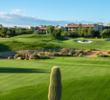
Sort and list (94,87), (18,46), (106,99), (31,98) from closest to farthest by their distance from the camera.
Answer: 1. (31,98)
2. (106,99)
3. (94,87)
4. (18,46)

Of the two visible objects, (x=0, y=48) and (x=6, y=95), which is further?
(x=0, y=48)

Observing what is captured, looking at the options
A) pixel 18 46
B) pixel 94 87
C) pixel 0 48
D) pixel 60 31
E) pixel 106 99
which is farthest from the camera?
pixel 60 31

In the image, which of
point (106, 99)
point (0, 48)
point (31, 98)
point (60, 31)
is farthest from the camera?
point (60, 31)

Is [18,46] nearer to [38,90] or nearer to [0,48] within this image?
[0,48]

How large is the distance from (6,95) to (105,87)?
5.75 metres

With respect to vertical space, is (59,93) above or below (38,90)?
above

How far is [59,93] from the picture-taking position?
5234mm

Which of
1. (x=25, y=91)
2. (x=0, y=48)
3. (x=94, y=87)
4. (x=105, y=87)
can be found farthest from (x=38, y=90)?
(x=0, y=48)

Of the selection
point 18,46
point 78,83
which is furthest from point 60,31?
point 78,83

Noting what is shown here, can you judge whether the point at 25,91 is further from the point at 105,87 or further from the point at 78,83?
the point at 105,87

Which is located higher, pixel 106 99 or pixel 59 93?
pixel 59 93

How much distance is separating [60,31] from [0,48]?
68.7 metres

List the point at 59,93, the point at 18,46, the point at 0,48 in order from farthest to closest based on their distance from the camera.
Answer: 1. the point at 18,46
2. the point at 0,48
3. the point at 59,93

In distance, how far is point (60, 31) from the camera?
4139 inches
